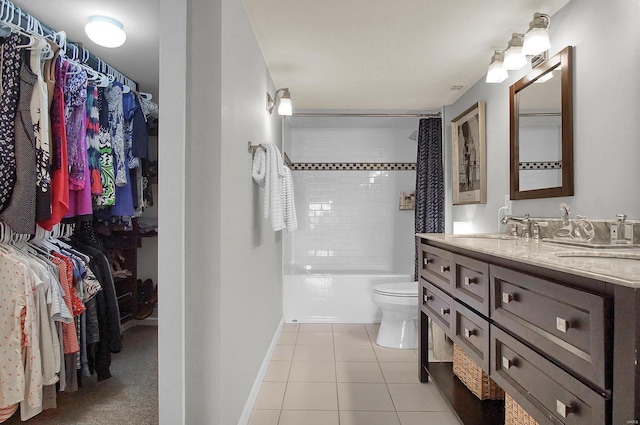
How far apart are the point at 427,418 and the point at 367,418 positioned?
12.1 inches

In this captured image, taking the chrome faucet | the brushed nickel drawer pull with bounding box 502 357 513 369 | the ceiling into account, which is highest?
the ceiling

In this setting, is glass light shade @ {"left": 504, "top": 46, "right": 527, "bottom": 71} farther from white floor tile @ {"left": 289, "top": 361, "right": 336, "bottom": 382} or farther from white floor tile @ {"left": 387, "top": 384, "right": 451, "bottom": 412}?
white floor tile @ {"left": 289, "top": 361, "right": 336, "bottom": 382}

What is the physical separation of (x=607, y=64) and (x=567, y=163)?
0.46 metres

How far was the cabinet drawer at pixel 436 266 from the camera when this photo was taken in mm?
1776

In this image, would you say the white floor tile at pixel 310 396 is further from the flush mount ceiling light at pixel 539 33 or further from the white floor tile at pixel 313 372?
the flush mount ceiling light at pixel 539 33

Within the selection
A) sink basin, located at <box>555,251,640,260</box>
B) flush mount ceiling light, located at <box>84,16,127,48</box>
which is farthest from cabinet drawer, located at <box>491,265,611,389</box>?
flush mount ceiling light, located at <box>84,16,127,48</box>

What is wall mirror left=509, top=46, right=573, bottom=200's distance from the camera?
71.1 inches

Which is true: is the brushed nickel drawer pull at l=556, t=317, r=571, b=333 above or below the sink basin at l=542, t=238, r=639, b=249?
below

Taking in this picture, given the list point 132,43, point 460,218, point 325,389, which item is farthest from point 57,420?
point 460,218

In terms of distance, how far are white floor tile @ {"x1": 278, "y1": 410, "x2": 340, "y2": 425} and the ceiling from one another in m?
2.10

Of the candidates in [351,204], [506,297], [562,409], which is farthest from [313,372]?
[351,204]

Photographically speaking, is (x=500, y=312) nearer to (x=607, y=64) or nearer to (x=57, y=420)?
(x=607, y=64)

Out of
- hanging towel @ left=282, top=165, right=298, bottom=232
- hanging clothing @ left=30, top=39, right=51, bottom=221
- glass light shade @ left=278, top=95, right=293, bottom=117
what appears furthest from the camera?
glass light shade @ left=278, top=95, right=293, bottom=117

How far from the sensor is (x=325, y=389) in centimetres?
213
